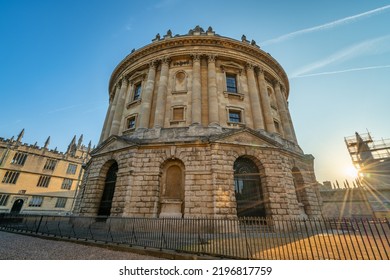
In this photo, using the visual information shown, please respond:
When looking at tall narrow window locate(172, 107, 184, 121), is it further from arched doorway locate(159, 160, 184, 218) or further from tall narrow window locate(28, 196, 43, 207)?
tall narrow window locate(28, 196, 43, 207)

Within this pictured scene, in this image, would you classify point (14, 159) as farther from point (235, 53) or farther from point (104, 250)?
point (235, 53)

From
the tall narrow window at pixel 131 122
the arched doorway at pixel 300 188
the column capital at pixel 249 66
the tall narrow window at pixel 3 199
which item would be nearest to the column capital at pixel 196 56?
the column capital at pixel 249 66

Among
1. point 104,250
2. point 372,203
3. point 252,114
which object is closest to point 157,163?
point 104,250

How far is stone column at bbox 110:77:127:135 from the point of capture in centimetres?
1728

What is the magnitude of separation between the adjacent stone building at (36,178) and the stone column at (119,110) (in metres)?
29.0

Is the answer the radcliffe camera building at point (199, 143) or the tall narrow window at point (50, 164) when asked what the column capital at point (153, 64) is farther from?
the tall narrow window at point (50, 164)

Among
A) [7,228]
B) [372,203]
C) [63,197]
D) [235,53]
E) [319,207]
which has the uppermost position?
[235,53]

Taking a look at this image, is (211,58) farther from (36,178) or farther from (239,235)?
(36,178)

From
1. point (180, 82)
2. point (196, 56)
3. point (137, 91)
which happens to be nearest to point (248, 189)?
point (180, 82)

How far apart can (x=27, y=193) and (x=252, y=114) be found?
40.9 meters

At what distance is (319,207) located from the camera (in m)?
15.6

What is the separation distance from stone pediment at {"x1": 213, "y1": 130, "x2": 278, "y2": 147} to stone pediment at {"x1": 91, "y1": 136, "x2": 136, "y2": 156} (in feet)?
22.0

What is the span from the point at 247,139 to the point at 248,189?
3496mm

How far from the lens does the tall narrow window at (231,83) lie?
17.1 metres
